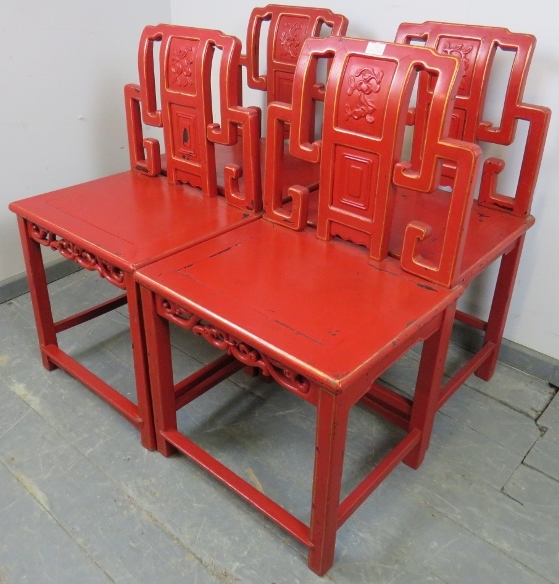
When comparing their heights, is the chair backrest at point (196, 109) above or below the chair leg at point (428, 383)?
above

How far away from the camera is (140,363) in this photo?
4.43 ft

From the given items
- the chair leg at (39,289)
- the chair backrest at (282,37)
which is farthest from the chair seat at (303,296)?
the chair backrest at (282,37)

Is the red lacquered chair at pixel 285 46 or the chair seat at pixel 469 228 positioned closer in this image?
the chair seat at pixel 469 228

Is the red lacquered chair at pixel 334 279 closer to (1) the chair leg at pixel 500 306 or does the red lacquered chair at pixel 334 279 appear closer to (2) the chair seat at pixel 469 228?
(2) the chair seat at pixel 469 228

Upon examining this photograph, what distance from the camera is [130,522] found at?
1.27 meters

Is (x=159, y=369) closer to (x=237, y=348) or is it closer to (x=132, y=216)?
(x=237, y=348)

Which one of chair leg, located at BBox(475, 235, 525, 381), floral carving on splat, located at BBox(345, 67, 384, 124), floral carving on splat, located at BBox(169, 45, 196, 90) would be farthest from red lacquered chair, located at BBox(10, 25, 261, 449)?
chair leg, located at BBox(475, 235, 525, 381)

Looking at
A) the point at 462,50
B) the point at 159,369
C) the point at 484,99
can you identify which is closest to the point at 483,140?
the point at 484,99

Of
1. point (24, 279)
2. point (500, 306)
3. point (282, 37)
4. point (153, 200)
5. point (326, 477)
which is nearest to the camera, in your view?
point (326, 477)

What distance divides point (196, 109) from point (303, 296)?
63cm

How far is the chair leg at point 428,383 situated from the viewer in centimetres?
123

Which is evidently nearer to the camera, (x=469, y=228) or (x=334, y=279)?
(x=334, y=279)

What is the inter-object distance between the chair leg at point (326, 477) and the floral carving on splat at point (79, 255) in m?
0.59

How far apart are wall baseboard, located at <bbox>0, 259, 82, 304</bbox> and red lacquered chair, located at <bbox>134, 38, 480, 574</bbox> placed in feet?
3.29
